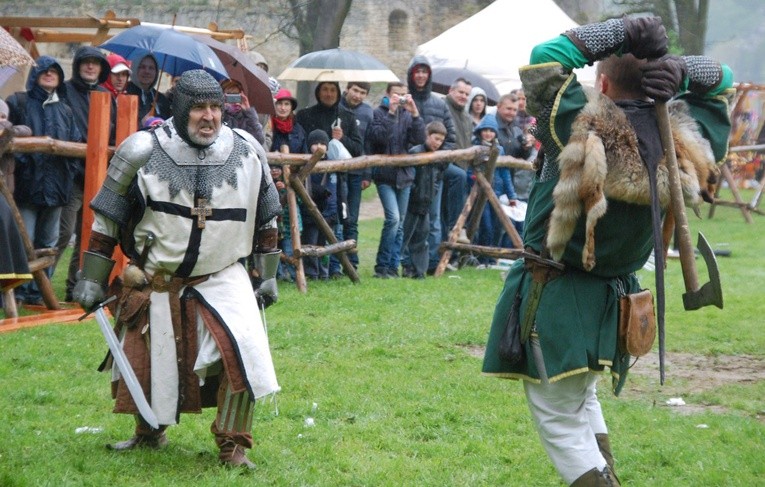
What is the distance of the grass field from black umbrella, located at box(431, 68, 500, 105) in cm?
724

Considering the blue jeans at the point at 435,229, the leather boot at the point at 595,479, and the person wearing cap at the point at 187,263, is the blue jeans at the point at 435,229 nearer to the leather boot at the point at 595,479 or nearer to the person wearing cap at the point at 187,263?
the person wearing cap at the point at 187,263

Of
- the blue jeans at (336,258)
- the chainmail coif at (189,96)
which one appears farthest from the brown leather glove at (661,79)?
the blue jeans at (336,258)

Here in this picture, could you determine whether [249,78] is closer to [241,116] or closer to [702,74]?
[241,116]

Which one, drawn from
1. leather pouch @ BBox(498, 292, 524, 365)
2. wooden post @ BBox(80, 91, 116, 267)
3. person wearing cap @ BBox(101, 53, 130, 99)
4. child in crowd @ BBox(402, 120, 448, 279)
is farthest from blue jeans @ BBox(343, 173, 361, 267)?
leather pouch @ BBox(498, 292, 524, 365)

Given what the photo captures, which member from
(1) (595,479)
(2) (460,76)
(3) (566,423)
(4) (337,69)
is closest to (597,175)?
(3) (566,423)

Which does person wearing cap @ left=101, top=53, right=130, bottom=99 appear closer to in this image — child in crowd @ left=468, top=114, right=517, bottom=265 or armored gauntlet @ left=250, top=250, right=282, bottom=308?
child in crowd @ left=468, top=114, right=517, bottom=265

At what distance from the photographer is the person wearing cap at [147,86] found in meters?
10.5

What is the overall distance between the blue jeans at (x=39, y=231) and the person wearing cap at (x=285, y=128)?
7.51 feet

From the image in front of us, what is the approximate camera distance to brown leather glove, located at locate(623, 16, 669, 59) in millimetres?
3979

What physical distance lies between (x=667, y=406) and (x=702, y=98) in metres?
3.01

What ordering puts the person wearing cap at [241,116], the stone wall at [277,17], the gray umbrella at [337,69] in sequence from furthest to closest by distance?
the stone wall at [277,17]
the gray umbrella at [337,69]
the person wearing cap at [241,116]

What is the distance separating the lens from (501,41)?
18.0 meters

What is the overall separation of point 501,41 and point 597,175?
14.3 m

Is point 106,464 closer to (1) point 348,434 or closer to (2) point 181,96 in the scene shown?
(1) point 348,434
